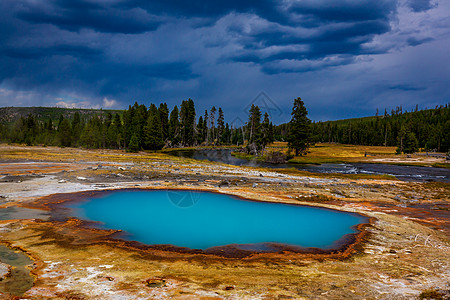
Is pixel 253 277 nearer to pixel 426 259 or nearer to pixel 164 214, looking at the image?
pixel 426 259

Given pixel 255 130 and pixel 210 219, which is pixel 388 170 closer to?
pixel 255 130

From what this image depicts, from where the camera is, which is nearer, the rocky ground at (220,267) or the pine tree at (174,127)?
the rocky ground at (220,267)

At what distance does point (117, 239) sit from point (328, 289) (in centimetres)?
818

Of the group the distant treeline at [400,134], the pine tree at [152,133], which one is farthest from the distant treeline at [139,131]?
the distant treeline at [400,134]

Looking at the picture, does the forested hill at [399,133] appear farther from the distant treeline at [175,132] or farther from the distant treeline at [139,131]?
the distant treeline at [139,131]

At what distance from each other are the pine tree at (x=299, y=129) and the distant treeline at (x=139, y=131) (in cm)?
850

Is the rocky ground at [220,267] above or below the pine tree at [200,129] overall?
below

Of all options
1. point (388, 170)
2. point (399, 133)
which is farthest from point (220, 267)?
point (399, 133)

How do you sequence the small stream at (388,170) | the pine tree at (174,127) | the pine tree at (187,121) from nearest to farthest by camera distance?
the small stream at (388,170)
the pine tree at (174,127)
the pine tree at (187,121)

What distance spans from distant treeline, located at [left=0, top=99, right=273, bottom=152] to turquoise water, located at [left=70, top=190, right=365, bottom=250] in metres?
57.0

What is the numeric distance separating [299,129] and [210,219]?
199 ft

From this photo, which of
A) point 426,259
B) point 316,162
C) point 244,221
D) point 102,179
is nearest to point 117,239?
point 244,221

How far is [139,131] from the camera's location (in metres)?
87.6

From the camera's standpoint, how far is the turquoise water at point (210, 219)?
40.3 ft
